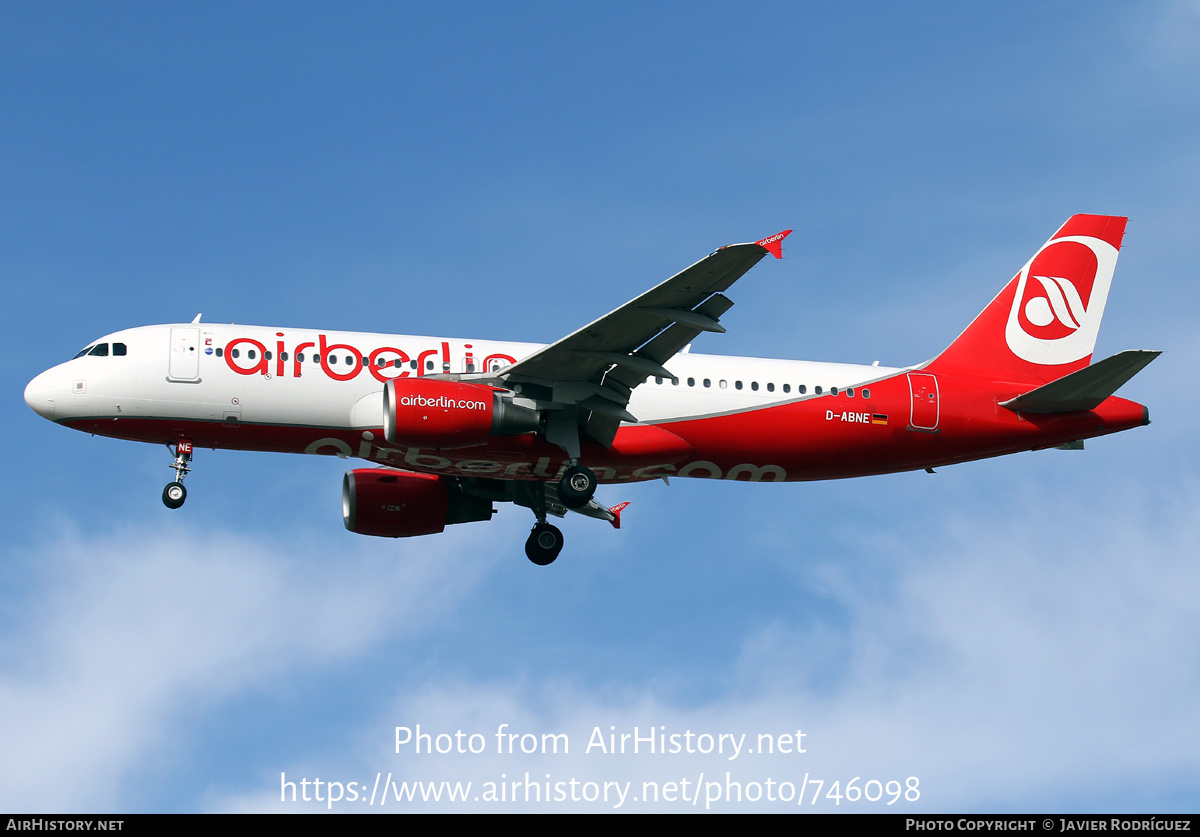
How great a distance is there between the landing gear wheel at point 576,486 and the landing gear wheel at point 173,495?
8.70m

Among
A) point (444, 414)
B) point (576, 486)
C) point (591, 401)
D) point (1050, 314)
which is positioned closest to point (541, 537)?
point (576, 486)

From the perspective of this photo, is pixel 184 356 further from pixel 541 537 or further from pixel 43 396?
pixel 541 537

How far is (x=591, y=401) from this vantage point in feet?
103

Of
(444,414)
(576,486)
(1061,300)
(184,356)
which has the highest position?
(1061,300)

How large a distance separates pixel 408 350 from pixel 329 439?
2.81 meters

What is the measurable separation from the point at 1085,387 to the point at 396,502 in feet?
57.9

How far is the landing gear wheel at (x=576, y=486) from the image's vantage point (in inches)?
1248

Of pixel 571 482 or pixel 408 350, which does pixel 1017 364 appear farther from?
pixel 408 350

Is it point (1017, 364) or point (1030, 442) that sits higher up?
point (1017, 364)

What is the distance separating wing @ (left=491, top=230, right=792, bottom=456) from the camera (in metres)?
27.3

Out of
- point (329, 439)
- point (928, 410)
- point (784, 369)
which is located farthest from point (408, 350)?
point (928, 410)
